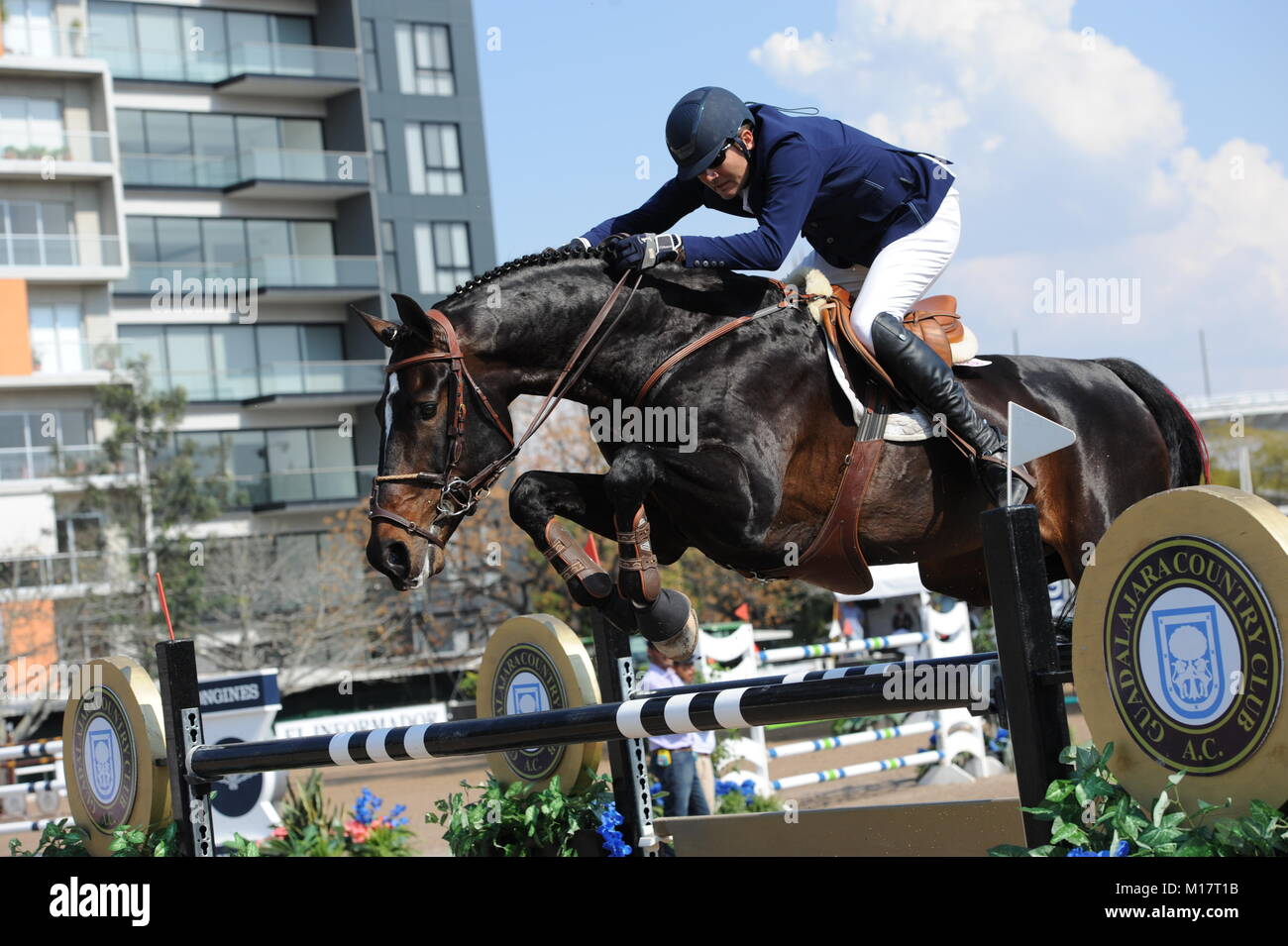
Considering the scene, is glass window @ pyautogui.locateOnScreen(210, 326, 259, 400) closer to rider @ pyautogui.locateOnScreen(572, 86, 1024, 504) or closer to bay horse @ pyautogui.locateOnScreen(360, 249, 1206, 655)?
rider @ pyautogui.locateOnScreen(572, 86, 1024, 504)

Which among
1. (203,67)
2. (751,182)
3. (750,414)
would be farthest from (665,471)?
(203,67)

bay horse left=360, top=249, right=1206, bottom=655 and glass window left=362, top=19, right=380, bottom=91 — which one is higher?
glass window left=362, top=19, right=380, bottom=91

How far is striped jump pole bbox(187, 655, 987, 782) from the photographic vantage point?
2871mm

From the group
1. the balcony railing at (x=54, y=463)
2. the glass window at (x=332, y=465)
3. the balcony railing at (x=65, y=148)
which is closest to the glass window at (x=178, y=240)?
the balcony railing at (x=65, y=148)

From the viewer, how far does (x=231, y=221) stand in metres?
34.3

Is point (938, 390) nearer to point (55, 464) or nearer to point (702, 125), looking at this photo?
point (702, 125)

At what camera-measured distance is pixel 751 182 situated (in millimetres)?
4129

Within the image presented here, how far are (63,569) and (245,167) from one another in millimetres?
11433

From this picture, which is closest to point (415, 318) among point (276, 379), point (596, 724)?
point (596, 724)

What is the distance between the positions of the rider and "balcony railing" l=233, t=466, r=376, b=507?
29596 mm

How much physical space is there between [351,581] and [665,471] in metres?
24.1
